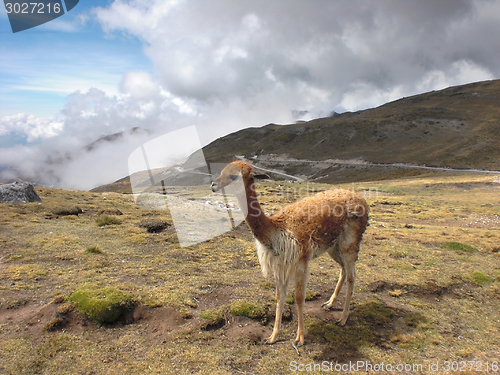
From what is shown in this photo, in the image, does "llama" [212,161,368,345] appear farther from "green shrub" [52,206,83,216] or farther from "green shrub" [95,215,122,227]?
"green shrub" [52,206,83,216]

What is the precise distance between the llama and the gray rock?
25180 mm

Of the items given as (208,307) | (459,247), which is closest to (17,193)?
(208,307)

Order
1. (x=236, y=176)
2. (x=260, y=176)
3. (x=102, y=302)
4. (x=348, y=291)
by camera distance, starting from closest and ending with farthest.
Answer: (x=236, y=176) → (x=260, y=176) → (x=102, y=302) → (x=348, y=291)

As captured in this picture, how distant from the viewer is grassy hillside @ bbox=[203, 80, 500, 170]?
335 feet

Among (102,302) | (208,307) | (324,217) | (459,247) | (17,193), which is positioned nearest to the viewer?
(324,217)

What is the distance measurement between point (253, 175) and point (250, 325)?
4.48m

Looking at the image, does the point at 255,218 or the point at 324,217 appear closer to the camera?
the point at 255,218

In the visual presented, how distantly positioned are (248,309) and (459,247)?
1376cm

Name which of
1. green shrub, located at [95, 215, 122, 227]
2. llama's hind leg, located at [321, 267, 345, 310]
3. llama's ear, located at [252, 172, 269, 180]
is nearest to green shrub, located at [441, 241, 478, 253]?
llama's hind leg, located at [321, 267, 345, 310]

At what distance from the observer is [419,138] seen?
129875 mm

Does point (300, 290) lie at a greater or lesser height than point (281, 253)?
lesser

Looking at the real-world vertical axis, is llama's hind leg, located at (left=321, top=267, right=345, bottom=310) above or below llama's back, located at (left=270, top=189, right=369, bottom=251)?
below

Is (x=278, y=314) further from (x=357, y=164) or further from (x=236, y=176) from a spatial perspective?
(x=357, y=164)

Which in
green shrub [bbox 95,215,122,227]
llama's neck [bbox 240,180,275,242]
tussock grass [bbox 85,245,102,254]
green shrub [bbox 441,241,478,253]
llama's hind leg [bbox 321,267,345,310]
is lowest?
green shrub [bbox 441,241,478,253]
